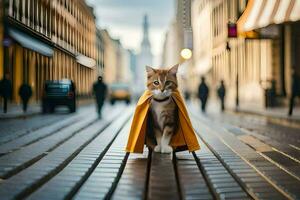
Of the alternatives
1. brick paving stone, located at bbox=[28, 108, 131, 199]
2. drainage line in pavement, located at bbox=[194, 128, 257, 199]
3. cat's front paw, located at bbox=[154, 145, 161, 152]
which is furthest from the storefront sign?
cat's front paw, located at bbox=[154, 145, 161, 152]

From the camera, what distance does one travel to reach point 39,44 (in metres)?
11.9

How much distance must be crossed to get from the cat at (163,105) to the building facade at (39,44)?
3311 mm

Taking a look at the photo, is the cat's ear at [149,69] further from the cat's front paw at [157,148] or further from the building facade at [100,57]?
the building facade at [100,57]

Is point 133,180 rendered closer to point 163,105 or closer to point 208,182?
point 208,182

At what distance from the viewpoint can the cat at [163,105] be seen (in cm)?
727

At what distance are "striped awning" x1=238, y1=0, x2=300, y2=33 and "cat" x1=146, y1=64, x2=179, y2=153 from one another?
7337 millimetres

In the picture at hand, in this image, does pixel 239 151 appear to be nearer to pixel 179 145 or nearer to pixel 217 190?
pixel 179 145

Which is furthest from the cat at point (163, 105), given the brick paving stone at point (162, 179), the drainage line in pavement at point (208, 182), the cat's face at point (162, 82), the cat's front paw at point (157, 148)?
the drainage line in pavement at point (208, 182)

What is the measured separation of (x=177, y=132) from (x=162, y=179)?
1838 millimetres

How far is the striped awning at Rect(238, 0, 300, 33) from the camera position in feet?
45.2

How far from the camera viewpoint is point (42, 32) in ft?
32.0

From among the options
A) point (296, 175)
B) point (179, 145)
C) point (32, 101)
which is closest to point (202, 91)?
point (32, 101)

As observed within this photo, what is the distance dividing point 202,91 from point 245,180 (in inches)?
784

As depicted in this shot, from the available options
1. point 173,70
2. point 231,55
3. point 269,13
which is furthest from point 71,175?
point 231,55
